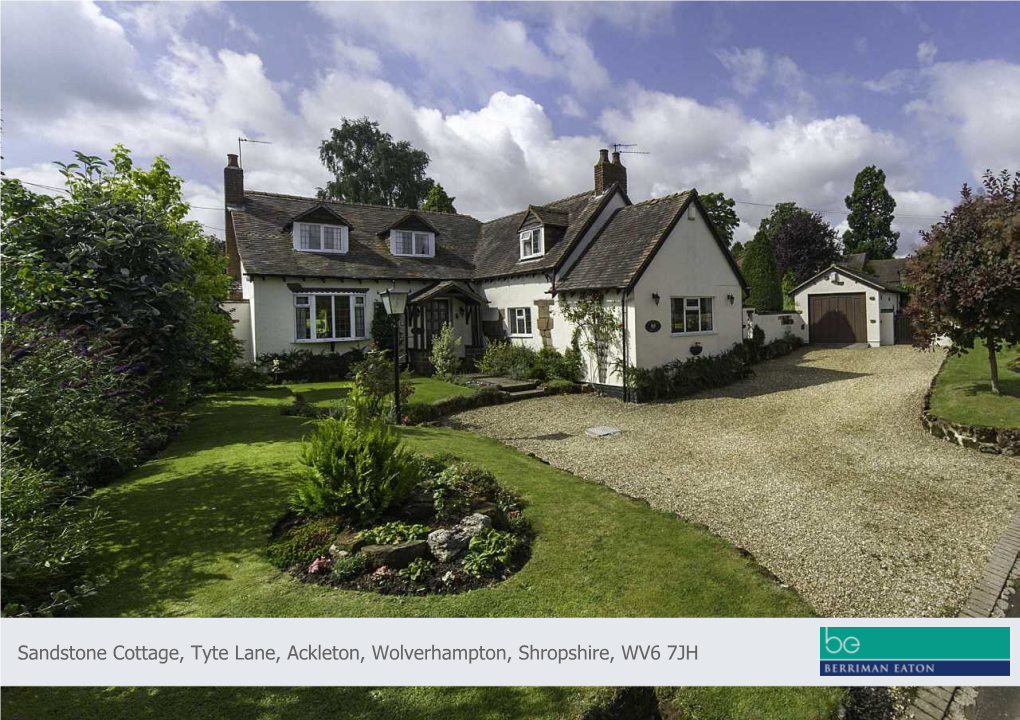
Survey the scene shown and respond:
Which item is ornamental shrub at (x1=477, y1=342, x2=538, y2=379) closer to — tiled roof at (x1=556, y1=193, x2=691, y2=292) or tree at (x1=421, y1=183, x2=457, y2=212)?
tiled roof at (x1=556, y1=193, x2=691, y2=292)

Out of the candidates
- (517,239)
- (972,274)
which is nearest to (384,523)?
(972,274)

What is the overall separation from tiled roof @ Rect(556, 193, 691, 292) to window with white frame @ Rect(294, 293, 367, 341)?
903 centimetres

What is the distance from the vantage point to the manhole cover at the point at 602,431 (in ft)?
40.8

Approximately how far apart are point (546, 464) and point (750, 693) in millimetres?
6079

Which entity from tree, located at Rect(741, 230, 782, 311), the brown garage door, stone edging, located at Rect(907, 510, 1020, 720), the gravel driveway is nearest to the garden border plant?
the gravel driveway

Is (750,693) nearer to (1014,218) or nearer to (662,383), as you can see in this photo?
(1014,218)

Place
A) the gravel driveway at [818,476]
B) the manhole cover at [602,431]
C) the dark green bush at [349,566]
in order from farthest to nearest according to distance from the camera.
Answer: the manhole cover at [602,431] → the gravel driveway at [818,476] → the dark green bush at [349,566]

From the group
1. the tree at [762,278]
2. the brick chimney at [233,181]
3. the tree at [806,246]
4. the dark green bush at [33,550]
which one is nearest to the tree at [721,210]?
the tree at [806,246]

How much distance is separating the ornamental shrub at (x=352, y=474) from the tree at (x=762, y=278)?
103 ft

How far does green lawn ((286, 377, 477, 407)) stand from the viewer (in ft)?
51.2

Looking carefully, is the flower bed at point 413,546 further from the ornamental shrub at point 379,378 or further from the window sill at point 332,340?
the window sill at point 332,340

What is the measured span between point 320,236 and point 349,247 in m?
1.36

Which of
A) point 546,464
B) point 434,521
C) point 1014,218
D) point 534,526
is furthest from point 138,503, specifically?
point 1014,218

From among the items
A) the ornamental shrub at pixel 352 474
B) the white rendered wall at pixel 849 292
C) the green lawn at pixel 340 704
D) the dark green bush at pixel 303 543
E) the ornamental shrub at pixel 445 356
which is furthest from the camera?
the white rendered wall at pixel 849 292
